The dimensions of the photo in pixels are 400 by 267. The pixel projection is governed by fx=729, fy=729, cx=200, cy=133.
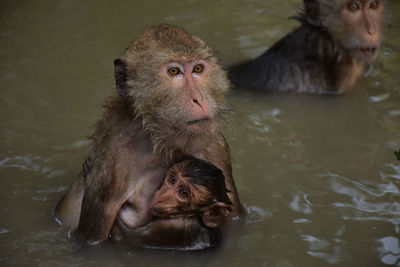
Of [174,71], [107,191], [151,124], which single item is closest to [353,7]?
[174,71]

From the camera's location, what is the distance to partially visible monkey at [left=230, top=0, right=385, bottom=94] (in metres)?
6.76

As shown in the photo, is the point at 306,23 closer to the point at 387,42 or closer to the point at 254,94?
the point at 254,94

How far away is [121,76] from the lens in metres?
4.27

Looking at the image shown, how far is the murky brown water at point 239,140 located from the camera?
4668 millimetres

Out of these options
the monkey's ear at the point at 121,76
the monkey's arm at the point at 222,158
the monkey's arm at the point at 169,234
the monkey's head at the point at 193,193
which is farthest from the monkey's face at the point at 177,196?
the monkey's ear at the point at 121,76

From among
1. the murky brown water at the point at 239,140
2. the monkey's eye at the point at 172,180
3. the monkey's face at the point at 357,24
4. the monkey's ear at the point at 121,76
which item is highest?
the monkey's ear at the point at 121,76

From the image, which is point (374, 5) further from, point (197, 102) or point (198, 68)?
point (197, 102)

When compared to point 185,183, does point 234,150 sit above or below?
below

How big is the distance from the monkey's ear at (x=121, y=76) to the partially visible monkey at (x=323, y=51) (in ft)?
9.76

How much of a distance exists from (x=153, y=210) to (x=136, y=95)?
2.26 ft

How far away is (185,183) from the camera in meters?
4.22

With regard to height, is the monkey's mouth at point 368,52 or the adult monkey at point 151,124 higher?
the adult monkey at point 151,124

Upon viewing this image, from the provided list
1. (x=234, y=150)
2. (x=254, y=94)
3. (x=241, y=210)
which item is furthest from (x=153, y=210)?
(x=254, y=94)

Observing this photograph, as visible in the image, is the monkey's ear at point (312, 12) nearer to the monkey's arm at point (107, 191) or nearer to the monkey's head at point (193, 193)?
the monkey's head at point (193, 193)
